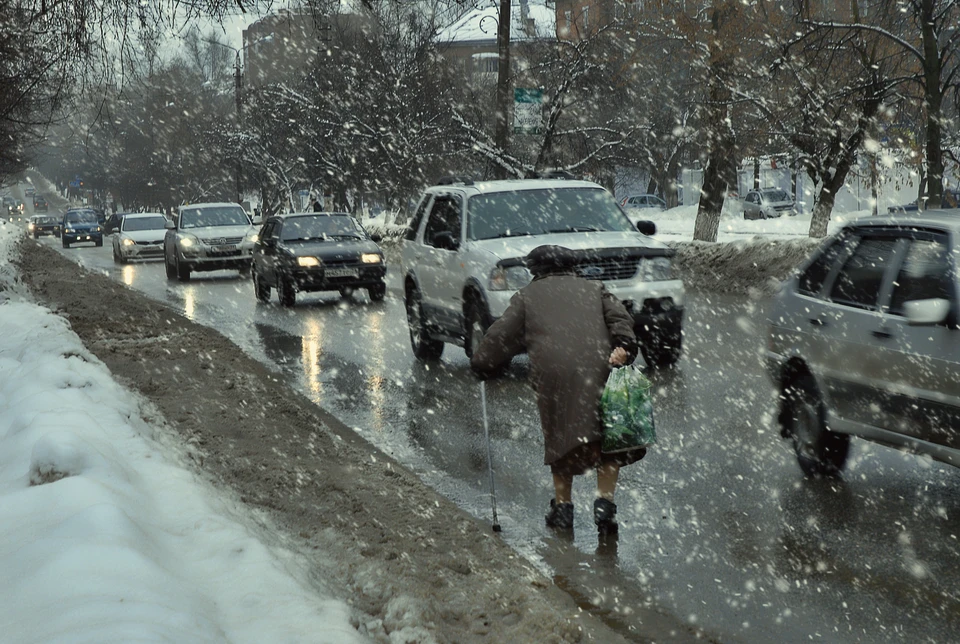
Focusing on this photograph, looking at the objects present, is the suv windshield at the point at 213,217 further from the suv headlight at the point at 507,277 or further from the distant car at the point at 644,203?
the distant car at the point at 644,203

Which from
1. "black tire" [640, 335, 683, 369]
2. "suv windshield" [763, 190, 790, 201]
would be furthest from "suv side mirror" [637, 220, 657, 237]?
"suv windshield" [763, 190, 790, 201]

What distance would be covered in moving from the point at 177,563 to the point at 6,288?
1290 centimetres

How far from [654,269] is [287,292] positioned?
388 inches

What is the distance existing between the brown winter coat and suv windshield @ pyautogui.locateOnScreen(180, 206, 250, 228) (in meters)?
23.5

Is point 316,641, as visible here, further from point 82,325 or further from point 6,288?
point 6,288

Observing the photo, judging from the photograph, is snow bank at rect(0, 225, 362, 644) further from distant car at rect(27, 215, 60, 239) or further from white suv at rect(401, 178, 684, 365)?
distant car at rect(27, 215, 60, 239)

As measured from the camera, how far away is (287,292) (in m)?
19.7

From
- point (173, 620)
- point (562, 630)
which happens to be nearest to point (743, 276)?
point (562, 630)

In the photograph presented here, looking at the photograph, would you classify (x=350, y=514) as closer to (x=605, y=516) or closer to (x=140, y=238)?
(x=605, y=516)

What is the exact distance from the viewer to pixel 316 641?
372 centimetres

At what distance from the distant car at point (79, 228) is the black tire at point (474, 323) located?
47.6 m

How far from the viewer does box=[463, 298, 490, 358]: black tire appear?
1100 cm

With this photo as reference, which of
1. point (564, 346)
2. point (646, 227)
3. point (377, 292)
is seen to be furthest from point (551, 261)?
point (377, 292)

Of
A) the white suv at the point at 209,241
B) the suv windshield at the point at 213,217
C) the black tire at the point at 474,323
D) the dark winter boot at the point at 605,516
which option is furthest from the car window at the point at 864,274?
the suv windshield at the point at 213,217
